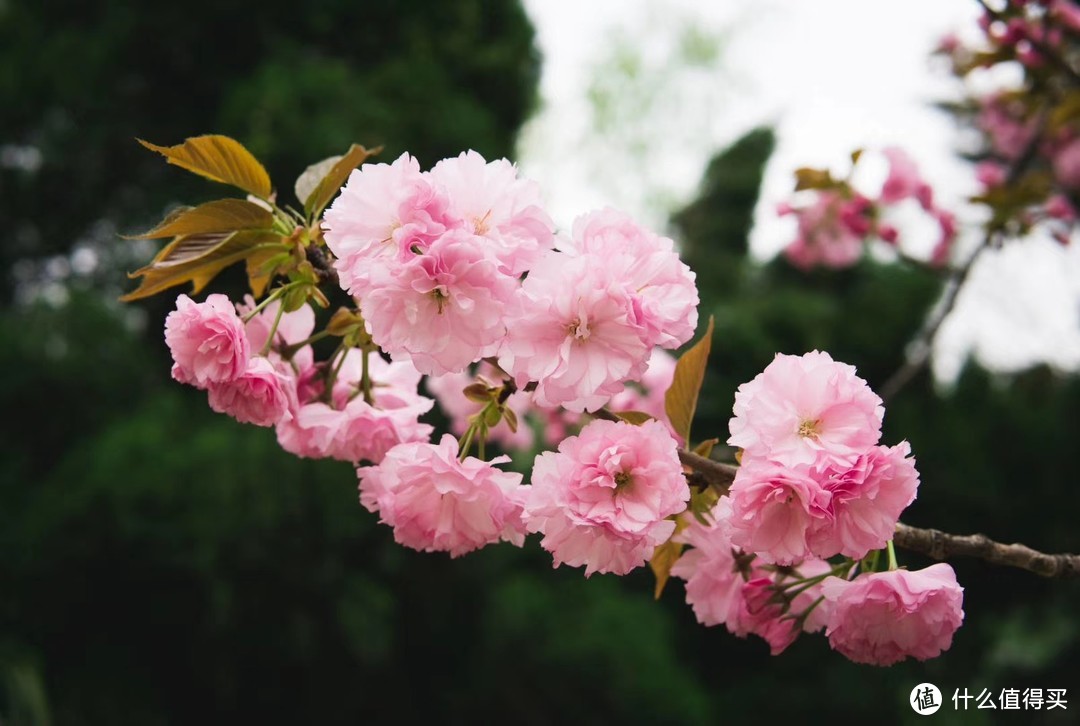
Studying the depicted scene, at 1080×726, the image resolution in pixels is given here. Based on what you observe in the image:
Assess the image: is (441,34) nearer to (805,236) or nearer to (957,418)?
(805,236)

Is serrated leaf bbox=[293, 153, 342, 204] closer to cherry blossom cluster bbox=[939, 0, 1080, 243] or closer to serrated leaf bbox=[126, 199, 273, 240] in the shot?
serrated leaf bbox=[126, 199, 273, 240]

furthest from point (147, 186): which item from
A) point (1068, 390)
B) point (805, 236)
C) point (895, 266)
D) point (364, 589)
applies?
point (1068, 390)

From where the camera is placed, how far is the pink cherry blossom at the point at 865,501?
22.3 inches

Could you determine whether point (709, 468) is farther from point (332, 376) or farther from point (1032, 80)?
point (1032, 80)

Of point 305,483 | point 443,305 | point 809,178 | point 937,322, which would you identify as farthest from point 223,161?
point 305,483

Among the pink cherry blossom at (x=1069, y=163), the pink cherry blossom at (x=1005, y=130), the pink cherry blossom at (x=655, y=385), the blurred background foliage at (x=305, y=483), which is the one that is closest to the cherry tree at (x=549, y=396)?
the pink cherry blossom at (x=655, y=385)

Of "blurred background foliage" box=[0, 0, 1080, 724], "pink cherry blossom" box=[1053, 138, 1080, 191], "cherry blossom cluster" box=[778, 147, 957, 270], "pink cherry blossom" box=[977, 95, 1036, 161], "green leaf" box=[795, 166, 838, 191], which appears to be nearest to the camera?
"green leaf" box=[795, 166, 838, 191]

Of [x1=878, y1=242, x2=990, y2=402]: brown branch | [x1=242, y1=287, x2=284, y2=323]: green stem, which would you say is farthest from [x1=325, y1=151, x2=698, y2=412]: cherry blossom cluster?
[x1=878, y1=242, x2=990, y2=402]: brown branch

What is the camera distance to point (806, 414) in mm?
594

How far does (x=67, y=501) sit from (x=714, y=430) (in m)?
2.80

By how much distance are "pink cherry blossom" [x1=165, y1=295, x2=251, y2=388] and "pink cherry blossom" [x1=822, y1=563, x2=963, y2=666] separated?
0.47 m

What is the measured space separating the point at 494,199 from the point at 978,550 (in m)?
0.43

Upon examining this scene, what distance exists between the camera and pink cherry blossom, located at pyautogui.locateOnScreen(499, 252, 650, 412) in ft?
1.92

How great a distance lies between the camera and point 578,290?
1.94 ft
